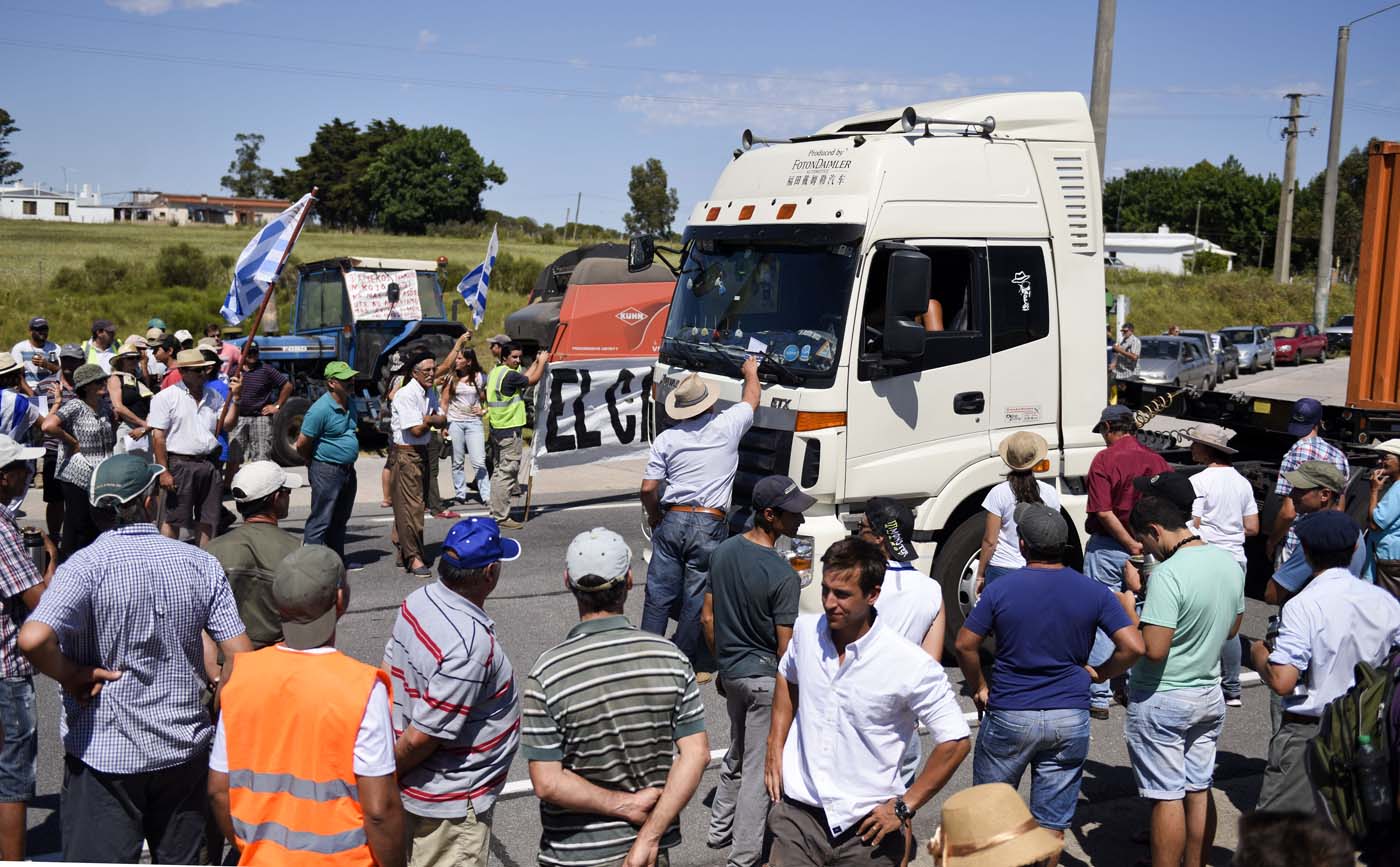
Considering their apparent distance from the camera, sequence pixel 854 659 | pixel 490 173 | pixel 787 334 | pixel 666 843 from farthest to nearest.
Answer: pixel 490 173
pixel 787 334
pixel 854 659
pixel 666 843

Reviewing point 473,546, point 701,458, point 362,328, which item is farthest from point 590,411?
point 473,546

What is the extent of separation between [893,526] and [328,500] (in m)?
5.72

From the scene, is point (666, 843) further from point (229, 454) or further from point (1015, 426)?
point (229, 454)

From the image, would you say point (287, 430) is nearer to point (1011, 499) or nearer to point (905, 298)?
point (905, 298)

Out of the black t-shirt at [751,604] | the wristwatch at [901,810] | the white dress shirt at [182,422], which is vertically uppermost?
the white dress shirt at [182,422]

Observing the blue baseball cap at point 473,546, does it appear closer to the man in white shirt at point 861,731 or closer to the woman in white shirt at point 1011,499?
the man in white shirt at point 861,731

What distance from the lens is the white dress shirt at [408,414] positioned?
10.3m

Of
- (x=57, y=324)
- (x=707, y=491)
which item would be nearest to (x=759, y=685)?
(x=707, y=491)

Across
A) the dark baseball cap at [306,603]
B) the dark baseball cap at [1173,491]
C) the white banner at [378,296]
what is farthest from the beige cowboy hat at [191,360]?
the white banner at [378,296]

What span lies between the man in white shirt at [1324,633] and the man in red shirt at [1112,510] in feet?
7.13

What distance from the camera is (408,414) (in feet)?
33.7

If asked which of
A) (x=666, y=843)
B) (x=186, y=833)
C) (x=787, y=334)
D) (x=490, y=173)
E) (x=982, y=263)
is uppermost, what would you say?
(x=490, y=173)

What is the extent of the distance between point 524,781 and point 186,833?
2280 millimetres

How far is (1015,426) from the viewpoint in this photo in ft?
26.0
